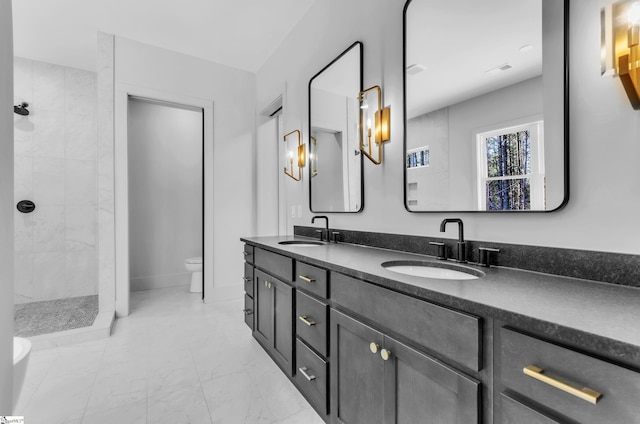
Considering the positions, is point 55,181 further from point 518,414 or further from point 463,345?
point 518,414

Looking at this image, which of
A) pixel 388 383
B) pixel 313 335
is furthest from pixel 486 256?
pixel 313 335

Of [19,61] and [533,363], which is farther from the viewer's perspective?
[19,61]

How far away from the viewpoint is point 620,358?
1.79ft

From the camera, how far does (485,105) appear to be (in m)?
1.33

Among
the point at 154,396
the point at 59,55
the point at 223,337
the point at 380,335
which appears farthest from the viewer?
the point at 59,55

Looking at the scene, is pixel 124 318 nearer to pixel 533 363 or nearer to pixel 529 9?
pixel 533 363

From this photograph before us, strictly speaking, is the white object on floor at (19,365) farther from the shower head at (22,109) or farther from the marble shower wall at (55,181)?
the shower head at (22,109)

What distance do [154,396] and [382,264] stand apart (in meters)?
1.58

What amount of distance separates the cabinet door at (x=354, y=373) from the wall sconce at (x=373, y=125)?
3.44 ft

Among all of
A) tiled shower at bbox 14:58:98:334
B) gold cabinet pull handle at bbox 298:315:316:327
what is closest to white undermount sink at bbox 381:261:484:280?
gold cabinet pull handle at bbox 298:315:316:327

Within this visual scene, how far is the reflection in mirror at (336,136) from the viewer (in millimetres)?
2109

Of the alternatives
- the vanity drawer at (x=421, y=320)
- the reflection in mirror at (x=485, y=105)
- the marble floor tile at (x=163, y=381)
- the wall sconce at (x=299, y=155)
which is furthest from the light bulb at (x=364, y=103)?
the marble floor tile at (x=163, y=381)

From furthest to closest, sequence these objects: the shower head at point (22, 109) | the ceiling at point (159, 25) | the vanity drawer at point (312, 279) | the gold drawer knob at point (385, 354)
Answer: the shower head at point (22, 109) < the ceiling at point (159, 25) < the vanity drawer at point (312, 279) < the gold drawer knob at point (385, 354)

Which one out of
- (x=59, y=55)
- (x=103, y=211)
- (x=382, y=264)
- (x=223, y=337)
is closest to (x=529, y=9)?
(x=382, y=264)
